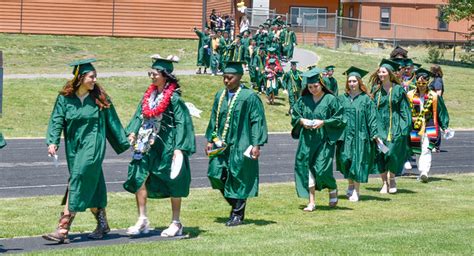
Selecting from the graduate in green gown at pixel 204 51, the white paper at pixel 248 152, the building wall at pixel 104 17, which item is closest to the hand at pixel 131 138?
the white paper at pixel 248 152

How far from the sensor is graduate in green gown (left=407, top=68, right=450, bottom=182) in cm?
1853

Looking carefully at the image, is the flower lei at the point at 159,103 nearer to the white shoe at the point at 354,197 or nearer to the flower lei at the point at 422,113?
the white shoe at the point at 354,197

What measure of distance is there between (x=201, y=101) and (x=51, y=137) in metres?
22.4

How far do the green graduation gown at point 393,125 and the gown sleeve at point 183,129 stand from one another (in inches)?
216

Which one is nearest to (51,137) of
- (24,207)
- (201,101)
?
(24,207)

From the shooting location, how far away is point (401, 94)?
16766 millimetres

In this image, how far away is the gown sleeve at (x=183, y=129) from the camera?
1149 cm

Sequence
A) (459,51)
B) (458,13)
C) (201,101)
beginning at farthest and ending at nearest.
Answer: (459,51)
(458,13)
(201,101)

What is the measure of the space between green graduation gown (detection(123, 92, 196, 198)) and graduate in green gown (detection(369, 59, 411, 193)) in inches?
217

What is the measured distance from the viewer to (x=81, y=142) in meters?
11.0

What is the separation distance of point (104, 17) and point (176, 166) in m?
41.4

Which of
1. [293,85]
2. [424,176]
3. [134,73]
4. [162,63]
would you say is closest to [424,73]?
[424,176]

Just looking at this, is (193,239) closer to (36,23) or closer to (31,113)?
(31,113)

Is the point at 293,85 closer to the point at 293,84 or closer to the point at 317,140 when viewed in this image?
the point at 293,84
